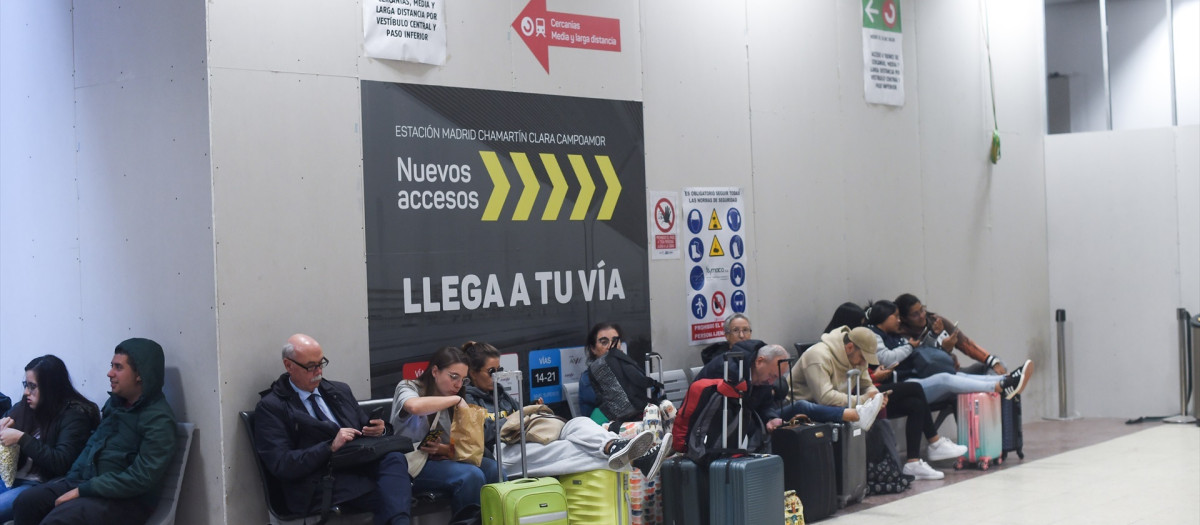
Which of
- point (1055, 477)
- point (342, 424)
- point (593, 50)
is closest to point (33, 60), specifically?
point (342, 424)

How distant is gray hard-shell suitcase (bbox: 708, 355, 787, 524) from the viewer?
634 cm

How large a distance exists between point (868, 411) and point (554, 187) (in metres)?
2.48

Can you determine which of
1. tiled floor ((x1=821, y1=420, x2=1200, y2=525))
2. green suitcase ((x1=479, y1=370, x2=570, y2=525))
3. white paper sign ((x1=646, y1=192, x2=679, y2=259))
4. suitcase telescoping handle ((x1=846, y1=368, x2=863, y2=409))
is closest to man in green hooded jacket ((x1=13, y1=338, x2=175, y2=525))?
green suitcase ((x1=479, y1=370, x2=570, y2=525))

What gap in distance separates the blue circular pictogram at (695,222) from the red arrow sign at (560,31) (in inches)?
50.6

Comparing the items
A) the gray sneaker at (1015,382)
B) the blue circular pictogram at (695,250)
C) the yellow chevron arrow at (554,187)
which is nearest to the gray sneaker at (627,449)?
the yellow chevron arrow at (554,187)

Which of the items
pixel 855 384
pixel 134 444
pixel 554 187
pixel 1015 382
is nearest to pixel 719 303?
pixel 855 384

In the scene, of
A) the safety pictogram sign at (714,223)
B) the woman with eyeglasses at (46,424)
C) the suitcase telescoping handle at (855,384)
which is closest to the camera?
Answer: the woman with eyeglasses at (46,424)

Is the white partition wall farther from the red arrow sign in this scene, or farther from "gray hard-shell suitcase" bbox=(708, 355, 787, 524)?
"gray hard-shell suitcase" bbox=(708, 355, 787, 524)

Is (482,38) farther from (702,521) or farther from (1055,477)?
(1055,477)

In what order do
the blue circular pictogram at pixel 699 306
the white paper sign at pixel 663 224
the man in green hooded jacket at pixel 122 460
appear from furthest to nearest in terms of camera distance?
the blue circular pictogram at pixel 699 306 < the white paper sign at pixel 663 224 < the man in green hooded jacket at pixel 122 460

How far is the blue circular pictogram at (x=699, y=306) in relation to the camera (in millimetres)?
8281

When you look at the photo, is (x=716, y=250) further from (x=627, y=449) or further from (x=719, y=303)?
(x=627, y=449)

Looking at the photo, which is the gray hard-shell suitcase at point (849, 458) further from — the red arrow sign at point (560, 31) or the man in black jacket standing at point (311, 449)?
the man in black jacket standing at point (311, 449)

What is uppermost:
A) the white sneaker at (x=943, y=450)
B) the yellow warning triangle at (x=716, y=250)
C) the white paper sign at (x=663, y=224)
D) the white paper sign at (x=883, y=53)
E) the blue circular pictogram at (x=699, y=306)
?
the white paper sign at (x=883, y=53)
